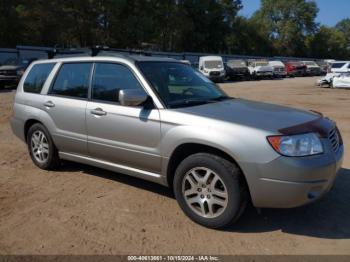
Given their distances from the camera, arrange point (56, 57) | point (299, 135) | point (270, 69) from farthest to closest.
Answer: point (270, 69), point (56, 57), point (299, 135)

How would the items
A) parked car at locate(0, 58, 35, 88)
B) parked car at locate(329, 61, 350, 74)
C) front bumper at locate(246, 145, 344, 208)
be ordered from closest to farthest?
front bumper at locate(246, 145, 344, 208) → parked car at locate(0, 58, 35, 88) → parked car at locate(329, 61, 350, 74)

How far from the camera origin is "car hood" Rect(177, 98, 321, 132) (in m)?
4.24

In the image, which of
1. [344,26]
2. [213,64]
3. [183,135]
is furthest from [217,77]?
[344,26]

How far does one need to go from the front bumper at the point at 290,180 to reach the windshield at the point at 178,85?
127 centimetres

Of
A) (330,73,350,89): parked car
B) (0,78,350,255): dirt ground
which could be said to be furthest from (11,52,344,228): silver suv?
(330,73,350,89): parked car

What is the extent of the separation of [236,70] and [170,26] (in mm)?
23176

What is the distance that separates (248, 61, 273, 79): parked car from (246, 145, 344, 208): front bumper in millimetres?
36424

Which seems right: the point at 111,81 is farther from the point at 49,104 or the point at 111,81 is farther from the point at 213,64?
the point at 213,64

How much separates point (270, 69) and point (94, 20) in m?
20.0

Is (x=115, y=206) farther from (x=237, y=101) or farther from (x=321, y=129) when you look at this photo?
(x=321, y=129)

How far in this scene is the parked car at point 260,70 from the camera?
3966 centimetres

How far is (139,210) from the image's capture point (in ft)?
15.9

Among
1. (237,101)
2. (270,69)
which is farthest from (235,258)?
(270,69)

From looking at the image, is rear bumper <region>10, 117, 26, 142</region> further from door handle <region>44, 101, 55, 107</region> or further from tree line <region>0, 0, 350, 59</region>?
tree line <region>0, 0, 350, 59</region>
